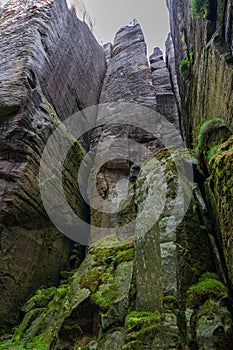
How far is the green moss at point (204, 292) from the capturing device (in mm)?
4098

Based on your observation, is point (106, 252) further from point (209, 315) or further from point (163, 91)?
point (163, 91)

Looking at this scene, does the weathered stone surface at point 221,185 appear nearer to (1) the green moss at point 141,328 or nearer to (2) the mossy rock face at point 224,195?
(2) the mossy rock face at point 224,195

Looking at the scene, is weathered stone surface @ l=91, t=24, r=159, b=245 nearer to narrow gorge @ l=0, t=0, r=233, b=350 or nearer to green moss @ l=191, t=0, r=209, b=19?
narrow gorge @ l=0, t=0, r=233, b=350

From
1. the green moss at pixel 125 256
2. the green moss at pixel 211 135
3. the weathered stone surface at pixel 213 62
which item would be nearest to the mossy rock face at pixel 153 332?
the green moss at pixel 125 256

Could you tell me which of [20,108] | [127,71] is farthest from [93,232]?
[127,71]

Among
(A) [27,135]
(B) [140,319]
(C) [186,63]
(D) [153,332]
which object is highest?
(C) [186,63]

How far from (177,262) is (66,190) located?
269 inches

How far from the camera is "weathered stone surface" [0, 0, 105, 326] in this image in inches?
331

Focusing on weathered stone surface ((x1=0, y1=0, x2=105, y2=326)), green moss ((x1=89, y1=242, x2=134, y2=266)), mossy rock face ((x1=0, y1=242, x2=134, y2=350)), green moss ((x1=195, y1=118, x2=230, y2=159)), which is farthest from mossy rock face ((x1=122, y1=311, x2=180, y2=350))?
weathered stone surface ((x1=0, y1=0, x2=105, y2=326))

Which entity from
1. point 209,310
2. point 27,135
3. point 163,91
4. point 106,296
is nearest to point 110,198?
point 27,135

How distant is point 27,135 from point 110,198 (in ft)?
14.4

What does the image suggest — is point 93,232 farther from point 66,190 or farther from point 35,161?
point 35,161

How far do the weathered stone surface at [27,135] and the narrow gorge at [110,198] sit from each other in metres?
0.04

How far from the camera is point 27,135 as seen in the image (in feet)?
30.7
